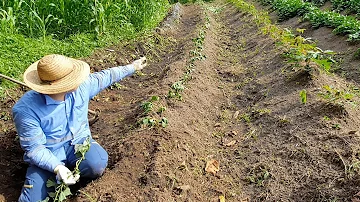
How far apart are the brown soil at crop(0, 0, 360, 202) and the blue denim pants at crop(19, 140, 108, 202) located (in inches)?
4.4

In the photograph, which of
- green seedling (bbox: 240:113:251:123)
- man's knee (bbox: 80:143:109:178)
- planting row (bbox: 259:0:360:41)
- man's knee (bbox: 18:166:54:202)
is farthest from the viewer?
planting row (bbox: 259:0:360:41)

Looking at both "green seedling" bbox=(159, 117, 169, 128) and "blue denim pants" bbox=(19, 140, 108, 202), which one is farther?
"green seedling" bbox=(159, 117, 169, 128)

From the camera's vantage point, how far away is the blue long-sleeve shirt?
9.38 ft

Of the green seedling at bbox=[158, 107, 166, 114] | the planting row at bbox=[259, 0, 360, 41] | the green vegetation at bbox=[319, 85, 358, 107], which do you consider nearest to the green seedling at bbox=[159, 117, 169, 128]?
the green seedling at bbox=[158, 107, 166, 114]

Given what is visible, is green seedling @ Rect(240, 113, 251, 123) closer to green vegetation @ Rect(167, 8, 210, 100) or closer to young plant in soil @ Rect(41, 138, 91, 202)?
green vegetation @ Rect(167, 8, 210, 100)

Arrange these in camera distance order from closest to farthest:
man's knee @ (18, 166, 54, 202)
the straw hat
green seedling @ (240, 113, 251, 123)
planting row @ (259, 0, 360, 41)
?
the straw hat, man's knee @ (18, 166, 54, 202), green seedling @ (240, 113, 251, 123), planting row @ (259, 0, 360, 41)

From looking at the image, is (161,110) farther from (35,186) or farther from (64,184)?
(35,186)

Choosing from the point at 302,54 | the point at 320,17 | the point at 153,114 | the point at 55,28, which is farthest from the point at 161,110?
the point at 320,17

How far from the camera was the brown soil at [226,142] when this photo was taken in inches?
119

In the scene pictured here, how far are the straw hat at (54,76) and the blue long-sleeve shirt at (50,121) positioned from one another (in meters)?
0.12

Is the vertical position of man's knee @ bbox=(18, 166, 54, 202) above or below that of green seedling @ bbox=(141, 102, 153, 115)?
below

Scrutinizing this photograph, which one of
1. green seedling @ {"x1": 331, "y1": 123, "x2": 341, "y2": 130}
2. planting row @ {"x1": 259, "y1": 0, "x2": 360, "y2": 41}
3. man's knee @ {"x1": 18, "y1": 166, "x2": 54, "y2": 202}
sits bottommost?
planting row @ {"x1": 259, "y1": 0, "x2": 360, "y2": 41}

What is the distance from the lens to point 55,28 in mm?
6887

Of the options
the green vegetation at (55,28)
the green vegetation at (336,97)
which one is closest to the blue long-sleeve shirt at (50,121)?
the green vegetation at (55,28)
